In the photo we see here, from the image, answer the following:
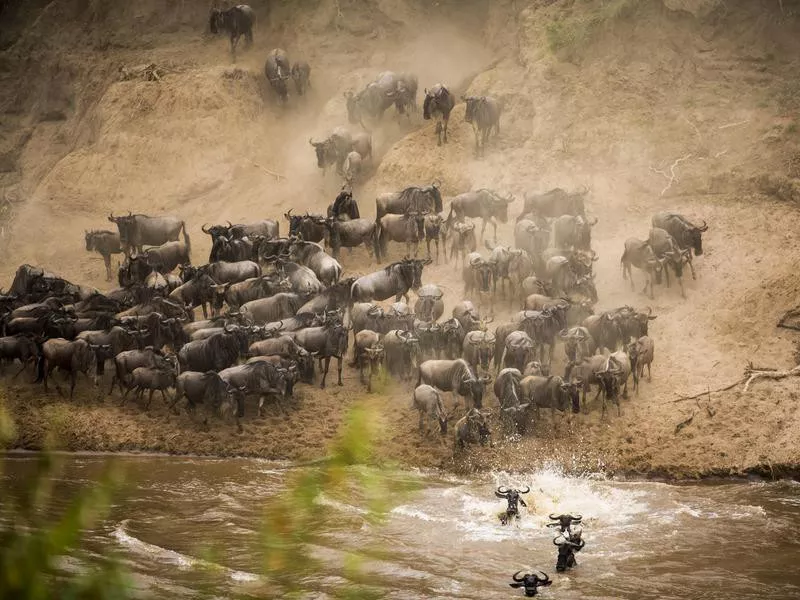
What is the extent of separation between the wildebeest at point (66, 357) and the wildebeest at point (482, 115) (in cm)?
1338

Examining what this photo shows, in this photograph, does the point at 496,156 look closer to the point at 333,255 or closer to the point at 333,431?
the point at 333,255

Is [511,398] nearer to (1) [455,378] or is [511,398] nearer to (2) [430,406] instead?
(1) [455,378]

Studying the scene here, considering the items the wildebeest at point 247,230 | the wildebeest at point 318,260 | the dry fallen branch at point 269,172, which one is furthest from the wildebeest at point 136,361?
the dry fallen branch at point 269,172

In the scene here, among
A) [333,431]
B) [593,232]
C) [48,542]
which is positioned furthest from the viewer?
[593,232]

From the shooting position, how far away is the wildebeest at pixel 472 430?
18.1m

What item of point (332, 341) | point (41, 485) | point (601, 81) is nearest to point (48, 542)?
point (41, 485)

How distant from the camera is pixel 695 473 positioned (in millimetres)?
17250

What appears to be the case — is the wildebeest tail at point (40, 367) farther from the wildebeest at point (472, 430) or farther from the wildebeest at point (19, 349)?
the wildebeest at point (472, 430)

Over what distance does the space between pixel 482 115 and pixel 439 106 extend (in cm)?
144

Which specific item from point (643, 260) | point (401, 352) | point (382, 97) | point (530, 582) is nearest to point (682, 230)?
point (643, 260)

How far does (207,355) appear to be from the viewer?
67.3 feet

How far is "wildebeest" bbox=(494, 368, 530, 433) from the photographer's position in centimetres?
1842

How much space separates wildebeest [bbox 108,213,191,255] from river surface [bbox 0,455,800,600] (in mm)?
10053

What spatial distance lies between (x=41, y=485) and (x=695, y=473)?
11053 millimetres
